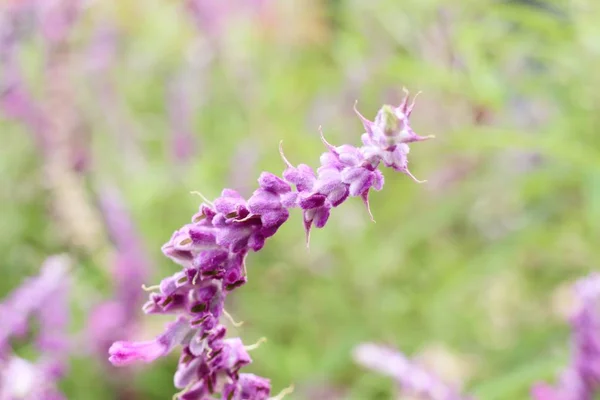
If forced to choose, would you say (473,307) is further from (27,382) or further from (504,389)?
(27,382)

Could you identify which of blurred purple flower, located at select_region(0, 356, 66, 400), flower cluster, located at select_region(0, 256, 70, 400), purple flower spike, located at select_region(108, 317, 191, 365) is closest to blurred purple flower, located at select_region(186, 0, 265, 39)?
flower cluster, located at select_region(0, 256, 70, 400)

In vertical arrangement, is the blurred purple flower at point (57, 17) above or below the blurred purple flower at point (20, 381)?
above

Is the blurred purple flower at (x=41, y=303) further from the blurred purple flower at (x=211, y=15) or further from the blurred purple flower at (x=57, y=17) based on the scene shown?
the blurred purple flower at (x=211, y=15)

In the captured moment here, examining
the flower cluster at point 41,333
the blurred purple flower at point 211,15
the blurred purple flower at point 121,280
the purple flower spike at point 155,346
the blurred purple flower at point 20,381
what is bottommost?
the purple flower spike at point 155,346

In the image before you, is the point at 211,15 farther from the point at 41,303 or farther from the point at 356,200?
the point at 41,303

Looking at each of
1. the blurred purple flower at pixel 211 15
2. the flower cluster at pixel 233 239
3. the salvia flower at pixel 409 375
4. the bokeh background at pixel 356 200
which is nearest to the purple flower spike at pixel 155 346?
the flower cluster at pixel 233 239

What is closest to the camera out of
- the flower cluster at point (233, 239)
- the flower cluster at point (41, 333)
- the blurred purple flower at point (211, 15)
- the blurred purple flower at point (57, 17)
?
the flower cluster at point (233, 239)
